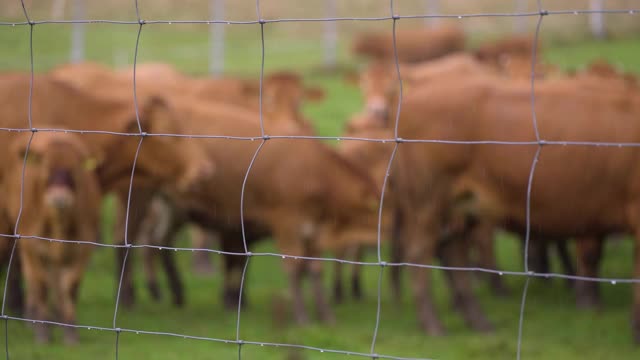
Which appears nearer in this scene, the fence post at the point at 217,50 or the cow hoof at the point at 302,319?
the cow hoof at the point at 302,319

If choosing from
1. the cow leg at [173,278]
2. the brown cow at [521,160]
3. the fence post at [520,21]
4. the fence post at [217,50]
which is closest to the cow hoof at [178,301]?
the cow leg at [173,278]

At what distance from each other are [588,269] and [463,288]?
122cm

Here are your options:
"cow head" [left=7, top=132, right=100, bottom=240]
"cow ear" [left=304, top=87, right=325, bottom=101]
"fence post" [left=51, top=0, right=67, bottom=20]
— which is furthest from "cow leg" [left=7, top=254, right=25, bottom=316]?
"cow ear" [left=304, top=87, right=325, bottom=101]

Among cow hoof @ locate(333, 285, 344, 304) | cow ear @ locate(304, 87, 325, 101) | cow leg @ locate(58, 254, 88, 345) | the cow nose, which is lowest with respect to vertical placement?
cow hoof @ locate(333, 285, 344, 304)

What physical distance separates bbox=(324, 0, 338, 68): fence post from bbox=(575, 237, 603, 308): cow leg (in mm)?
16325

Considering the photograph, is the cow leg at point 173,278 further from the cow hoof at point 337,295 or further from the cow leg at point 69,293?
the cow leg at point 69,293

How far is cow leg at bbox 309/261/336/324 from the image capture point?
8.38 metres

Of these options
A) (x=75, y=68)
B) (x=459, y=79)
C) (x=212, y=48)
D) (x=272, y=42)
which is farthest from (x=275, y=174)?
(x=272, y=42)

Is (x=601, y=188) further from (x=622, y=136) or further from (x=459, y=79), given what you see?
(x=459, y=79)

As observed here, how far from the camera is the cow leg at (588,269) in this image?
849cm

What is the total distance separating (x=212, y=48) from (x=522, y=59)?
45.1ft

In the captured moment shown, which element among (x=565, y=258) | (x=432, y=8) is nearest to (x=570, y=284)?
(x=565, y=258)

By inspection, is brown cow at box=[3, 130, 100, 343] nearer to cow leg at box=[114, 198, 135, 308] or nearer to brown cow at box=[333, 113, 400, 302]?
cow leg at box=[114, 198, 135, 308]

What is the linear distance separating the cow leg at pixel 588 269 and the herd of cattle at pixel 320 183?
18mm
